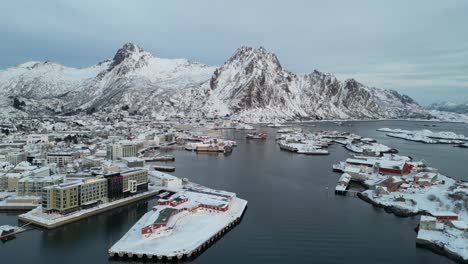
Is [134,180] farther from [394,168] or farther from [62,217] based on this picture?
[394,168]

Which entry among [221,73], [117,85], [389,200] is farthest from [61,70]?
[389,200]

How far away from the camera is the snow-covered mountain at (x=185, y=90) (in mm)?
60969

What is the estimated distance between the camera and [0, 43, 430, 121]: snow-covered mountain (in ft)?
200

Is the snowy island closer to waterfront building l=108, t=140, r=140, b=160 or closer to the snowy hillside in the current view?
waterfront building l=108, t=140, r=140, b=160

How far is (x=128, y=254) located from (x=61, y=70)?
8585 centimetres

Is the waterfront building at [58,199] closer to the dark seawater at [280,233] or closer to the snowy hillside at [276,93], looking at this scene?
the dark seawater at [280,233]

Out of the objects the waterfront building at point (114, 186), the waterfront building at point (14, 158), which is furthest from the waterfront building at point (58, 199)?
the waterfront building at point (14, 158)

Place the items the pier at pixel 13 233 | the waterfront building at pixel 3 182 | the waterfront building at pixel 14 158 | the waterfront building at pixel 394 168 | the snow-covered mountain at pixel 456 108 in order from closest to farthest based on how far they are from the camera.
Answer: the pier at pixel 13 233 → the waterfront building at pixel 3 182 → the waterfront building at pixel 394 168 → the waterfront building at pixel 14 158 → the snow-covered mountain at pixel 456 108

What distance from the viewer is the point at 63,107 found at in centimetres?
6400

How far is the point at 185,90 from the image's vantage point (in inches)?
2589

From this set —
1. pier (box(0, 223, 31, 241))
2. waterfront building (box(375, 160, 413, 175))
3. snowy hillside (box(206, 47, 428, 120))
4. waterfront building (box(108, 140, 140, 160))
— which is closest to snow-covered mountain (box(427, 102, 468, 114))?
snowy hillside (box(206, 47, 428, 120))

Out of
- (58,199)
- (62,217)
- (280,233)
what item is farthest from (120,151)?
(280,233)

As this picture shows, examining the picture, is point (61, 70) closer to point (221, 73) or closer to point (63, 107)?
point (63, 107)

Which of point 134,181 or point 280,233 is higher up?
point 134,181
